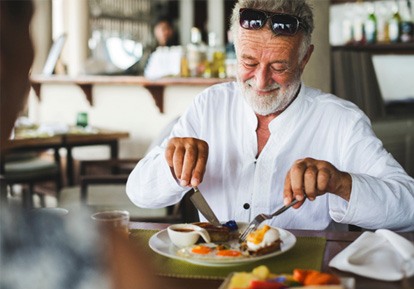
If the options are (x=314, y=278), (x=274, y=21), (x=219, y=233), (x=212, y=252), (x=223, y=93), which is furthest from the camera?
(x=223, y=93)

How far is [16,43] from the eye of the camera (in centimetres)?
61

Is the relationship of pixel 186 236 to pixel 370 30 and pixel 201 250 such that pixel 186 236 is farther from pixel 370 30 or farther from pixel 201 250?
pixel 370 30

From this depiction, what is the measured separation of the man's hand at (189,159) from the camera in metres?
1.79

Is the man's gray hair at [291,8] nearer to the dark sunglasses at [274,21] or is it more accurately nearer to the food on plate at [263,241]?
the dark sunglasses at [274,21]

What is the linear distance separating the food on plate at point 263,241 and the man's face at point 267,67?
2.35 ft

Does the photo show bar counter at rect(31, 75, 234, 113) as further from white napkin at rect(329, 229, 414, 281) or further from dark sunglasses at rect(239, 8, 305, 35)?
white napkin at rect(329, 229, 414, 281)

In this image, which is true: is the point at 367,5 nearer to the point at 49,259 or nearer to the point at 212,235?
the point at 212,235

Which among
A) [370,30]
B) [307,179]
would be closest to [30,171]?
[370,30]

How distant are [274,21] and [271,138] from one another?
425 mm

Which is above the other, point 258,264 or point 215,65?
point 215,65

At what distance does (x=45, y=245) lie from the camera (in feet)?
2.26

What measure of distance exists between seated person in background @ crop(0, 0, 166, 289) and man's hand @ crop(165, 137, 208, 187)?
108 cm

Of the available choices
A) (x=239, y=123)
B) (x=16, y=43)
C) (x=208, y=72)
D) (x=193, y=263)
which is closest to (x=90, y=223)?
(x=16, y=43)

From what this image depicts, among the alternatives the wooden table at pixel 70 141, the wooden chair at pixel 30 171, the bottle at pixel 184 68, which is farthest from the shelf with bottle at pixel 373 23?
the wooden chair at pixel 30 171
